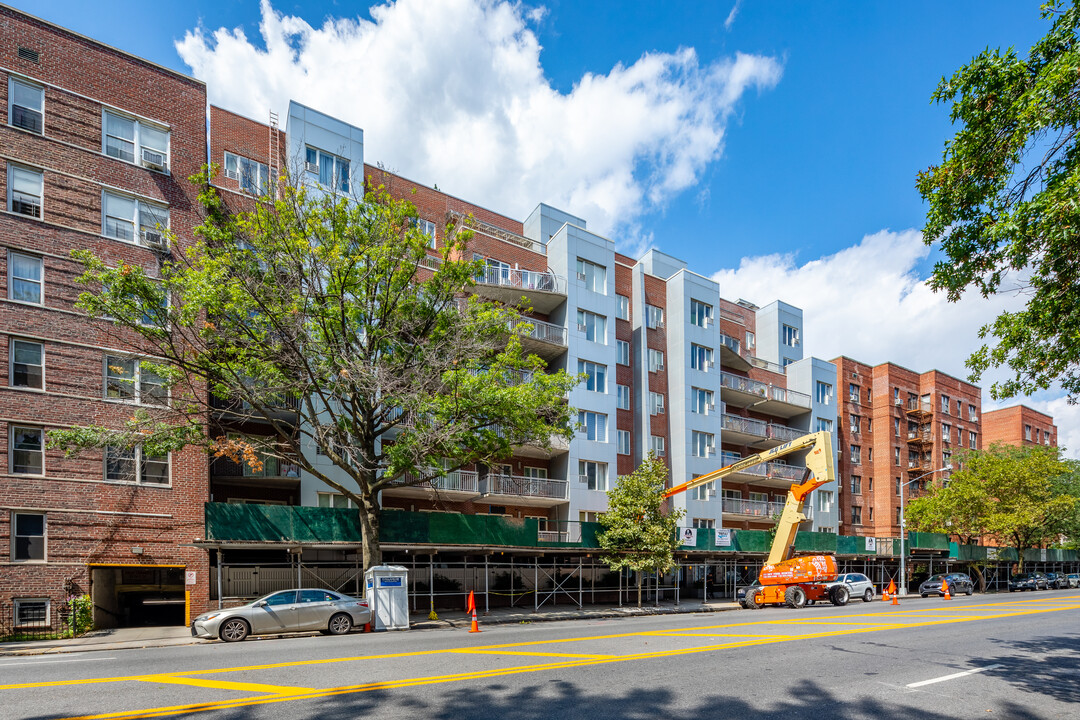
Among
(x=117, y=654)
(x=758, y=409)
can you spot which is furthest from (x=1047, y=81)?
(x=758, y=409)

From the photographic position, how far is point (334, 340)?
19484 mm

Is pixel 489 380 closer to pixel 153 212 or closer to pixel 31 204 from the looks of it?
pixel 153 212

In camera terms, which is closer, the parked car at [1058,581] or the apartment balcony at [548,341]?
the apartment balcony at [548,341]

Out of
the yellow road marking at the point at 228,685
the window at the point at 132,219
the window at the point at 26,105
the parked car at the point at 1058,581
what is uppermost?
the window at the point at 26,105

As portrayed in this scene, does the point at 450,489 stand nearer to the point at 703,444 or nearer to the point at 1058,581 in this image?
the point at 703,444

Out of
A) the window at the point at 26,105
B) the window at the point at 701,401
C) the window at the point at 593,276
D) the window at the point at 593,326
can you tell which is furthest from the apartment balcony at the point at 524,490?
the window at the point at 26,105

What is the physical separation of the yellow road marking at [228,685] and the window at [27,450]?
1442 cm

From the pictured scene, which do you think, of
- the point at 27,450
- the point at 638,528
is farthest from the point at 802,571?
the point at 27,450

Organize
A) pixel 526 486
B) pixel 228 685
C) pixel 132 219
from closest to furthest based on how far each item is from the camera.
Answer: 1. pixel 228 685
2. pixel 132 219
3. pixel 526 486

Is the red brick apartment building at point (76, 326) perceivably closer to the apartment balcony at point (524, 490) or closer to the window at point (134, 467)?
the window at point (134, 467)

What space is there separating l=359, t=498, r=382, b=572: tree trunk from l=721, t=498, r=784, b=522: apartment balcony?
24820 millimetres

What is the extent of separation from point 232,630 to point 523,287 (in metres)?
20.3

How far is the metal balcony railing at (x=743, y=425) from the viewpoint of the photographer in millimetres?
41812

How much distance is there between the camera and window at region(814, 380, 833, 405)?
4850cm
